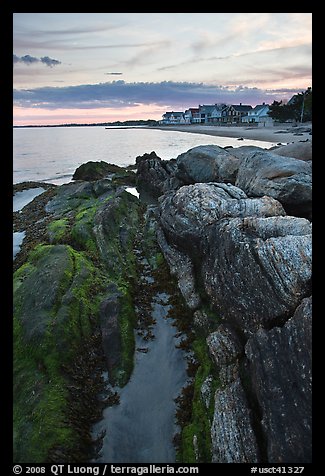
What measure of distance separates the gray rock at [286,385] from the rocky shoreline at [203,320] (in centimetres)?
3

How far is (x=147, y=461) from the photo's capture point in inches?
309

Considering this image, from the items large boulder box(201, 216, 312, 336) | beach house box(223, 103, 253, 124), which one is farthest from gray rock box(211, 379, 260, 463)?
beach house box(223, 103, 253, 124)

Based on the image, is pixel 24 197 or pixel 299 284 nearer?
pixel 299 284

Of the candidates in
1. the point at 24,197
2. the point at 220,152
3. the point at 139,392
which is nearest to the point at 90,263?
the point at 139,392

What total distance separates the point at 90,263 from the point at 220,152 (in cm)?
1376

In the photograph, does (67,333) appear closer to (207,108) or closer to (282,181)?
(282,181)

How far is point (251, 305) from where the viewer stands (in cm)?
906

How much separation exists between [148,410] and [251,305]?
4.27 meters

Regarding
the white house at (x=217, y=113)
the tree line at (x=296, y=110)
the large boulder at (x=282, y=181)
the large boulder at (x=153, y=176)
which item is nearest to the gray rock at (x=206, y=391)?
the large boulder at (x=282, y=181)

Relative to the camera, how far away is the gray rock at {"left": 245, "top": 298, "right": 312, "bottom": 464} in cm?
627

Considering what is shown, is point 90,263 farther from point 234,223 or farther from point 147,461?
point 147,461

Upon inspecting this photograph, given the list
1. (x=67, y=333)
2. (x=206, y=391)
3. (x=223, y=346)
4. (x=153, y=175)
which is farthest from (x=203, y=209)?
(x=153, y=175)

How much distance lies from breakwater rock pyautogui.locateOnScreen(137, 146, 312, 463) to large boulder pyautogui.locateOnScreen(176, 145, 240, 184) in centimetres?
537
